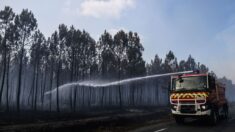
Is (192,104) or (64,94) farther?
(64,94)

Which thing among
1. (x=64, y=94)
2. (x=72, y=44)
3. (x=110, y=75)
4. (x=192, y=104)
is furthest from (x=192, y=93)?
(x=64, y=94)

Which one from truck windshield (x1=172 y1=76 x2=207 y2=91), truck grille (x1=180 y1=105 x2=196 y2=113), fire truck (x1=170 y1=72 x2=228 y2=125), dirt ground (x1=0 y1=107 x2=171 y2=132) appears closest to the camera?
fire truck (x1=170 y1=72 x2=228 y2=125)

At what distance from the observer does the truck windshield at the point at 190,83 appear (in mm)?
15969

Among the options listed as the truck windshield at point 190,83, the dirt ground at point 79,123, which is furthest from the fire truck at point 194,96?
the dirt ground at point 79,123

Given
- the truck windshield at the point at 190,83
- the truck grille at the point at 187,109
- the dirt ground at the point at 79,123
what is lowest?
the dirt ground at the point at 79,123

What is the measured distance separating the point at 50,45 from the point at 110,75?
59.3 ft

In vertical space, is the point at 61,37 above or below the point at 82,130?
above

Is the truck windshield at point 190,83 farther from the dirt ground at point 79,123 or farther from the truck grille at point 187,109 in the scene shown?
the dirt ground at point 79,123

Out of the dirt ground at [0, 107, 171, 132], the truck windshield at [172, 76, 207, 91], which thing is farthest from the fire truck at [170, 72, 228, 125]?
the dirt ground at [0, 107, 171, 132]

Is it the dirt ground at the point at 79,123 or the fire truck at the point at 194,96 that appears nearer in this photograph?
the fire truck at the point at 194,96

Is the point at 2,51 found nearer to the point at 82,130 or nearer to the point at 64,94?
the point at 82,130

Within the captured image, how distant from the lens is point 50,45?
164 feet

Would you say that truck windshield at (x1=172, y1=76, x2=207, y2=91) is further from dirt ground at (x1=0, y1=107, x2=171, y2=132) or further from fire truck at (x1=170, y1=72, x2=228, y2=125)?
dirt ground at (x1=0, y1=107, x2=171, y2=132)

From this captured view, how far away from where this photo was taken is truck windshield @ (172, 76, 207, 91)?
16.0 meters
